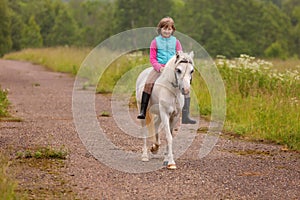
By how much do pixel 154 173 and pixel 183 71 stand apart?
1.37m

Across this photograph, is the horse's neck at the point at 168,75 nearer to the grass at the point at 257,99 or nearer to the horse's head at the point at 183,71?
the horse's head at the point at 183,71

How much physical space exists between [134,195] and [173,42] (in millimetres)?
2857

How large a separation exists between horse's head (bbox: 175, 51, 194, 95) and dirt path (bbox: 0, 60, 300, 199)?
1116 millimetres

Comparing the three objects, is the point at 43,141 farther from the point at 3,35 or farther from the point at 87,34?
the point at 87,34

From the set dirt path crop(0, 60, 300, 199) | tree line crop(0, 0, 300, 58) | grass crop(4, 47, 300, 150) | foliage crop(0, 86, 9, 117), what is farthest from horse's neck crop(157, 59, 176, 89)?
tree line crop(0, 0, 300, 58)

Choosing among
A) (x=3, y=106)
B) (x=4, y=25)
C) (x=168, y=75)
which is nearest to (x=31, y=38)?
(x=4, y=25)

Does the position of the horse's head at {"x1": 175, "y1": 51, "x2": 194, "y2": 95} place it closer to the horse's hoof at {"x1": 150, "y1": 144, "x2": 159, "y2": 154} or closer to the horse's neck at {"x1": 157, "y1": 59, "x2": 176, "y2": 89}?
the horse's neck at {"x1": 157, "y1": 59, "x2": 176, "y2": 89}

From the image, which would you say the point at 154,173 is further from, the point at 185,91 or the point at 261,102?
the point at 261,102

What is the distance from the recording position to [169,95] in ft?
28.6

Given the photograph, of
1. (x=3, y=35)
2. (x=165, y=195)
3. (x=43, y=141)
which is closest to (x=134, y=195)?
(x=165, y=195)

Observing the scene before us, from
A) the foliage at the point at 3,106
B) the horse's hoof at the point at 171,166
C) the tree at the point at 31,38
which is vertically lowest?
the tree at the point at 31,38

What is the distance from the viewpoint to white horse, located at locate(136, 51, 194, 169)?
837 centimetres

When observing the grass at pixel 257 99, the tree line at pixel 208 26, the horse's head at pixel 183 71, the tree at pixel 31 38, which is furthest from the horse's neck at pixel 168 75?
the tree at pixel 31 38

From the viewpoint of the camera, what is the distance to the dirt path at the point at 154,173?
7.13 metres
